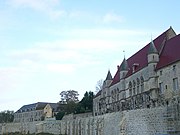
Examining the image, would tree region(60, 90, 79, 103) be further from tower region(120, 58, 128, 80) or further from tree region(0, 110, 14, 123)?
tower region(120, 58, 128, 80)

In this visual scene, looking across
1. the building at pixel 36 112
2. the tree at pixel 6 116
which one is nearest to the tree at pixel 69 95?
the building at pixel 36 112

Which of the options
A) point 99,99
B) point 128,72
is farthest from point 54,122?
point 128,72

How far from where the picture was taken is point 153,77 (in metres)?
36.4

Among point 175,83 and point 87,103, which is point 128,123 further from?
point 87,103

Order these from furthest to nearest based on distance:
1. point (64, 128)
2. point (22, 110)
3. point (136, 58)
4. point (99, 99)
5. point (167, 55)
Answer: point (22, 110)
point (99, 99)
point (64, 128)
point (136, 58)
point (167, 55)

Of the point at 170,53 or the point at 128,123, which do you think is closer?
the point at 128,123

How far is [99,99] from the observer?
6184 cm

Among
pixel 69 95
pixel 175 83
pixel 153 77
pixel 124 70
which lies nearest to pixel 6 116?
pixel 69 95

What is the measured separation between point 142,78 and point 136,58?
761 cm

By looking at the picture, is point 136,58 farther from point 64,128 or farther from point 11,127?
point 11,127

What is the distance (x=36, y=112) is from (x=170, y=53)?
72.7m

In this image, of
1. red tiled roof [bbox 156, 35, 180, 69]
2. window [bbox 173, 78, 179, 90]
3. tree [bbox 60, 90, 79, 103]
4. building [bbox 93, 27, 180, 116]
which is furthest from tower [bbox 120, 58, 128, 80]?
tree [bbox 60, 90, 79, 103]

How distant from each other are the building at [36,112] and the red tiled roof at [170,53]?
61074 millimetres

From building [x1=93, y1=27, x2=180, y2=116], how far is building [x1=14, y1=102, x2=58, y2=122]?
4879 centimetres
